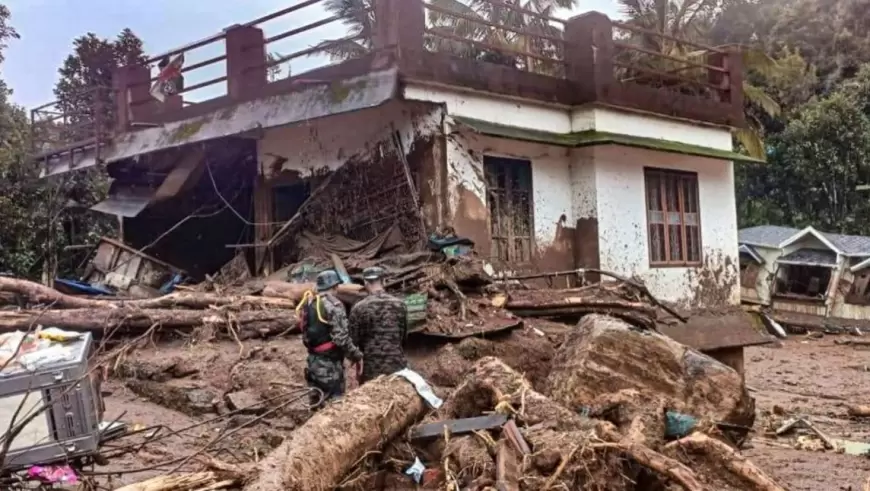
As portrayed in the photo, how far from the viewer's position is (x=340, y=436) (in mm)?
5844

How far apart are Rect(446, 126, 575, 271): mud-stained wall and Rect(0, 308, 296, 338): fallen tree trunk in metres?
3.09

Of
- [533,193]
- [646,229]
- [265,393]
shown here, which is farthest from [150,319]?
[646,229]

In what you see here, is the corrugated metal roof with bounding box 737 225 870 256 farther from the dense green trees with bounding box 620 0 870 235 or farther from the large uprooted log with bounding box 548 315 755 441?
the large uprooted log with bounding box 548 315 755 441

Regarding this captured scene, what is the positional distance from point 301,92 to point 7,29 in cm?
1131

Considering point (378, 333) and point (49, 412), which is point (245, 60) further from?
point (49, 412)

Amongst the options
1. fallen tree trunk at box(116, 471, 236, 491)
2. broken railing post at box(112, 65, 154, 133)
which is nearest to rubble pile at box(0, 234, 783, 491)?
fallen tree trunk at box(116, 471, 236, 491)

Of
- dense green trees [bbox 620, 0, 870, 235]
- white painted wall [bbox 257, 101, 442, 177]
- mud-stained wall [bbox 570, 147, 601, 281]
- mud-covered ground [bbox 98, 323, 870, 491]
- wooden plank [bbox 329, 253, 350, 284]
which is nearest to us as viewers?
mud-covered ground [bbox 98, 323, 870, 491]

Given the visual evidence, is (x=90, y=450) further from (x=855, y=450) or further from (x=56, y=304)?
(x=855, y=450)

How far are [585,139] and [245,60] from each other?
19.0ft

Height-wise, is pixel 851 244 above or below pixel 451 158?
below

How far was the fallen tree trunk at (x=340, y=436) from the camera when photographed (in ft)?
16.9

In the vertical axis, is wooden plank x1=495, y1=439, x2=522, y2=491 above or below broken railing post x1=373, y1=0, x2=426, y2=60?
below

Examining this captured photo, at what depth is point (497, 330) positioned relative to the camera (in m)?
9.36

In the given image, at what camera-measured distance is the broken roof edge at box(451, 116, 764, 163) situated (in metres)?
11.7
